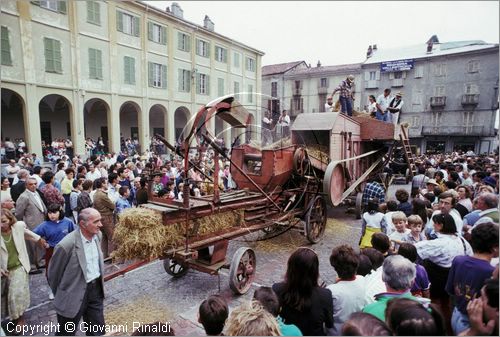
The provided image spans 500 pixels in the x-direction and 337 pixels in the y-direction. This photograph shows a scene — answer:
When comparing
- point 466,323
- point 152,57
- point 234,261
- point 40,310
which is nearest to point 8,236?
point 40,310

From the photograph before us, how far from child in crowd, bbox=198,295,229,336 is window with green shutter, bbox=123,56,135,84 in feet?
68.4

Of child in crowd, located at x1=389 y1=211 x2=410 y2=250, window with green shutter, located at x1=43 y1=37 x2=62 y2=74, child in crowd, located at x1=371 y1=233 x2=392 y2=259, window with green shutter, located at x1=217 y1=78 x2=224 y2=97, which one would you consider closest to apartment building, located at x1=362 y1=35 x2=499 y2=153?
window with green shutter, located at x1=217 y1=78 x2=224 y2=97

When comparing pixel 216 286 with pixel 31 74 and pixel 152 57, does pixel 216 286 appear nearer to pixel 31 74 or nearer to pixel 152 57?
pixel 31 74

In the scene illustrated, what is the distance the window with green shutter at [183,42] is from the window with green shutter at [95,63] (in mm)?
6676

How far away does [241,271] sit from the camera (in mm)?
5031

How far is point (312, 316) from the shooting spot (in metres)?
2.52

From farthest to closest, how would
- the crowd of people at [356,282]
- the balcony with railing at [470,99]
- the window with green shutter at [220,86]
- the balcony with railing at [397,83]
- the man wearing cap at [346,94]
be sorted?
the balcony with railing at [397,83], the balcony with railing at [470,99], the window with green shutter at [220,86], the man wearing cap at [346,94], the crowd of people at [356,282]

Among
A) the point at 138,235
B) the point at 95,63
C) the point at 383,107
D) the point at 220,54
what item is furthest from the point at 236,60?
the point at 138,235

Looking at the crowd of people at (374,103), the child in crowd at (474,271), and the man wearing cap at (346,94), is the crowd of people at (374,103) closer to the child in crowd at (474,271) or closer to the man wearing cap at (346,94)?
the man wearing cap at (346,94)

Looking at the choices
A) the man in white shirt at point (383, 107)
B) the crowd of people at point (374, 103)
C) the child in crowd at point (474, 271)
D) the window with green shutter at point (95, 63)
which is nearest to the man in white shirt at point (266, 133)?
the crowd of people at point (374, 103)

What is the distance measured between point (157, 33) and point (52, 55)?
25.7 feet

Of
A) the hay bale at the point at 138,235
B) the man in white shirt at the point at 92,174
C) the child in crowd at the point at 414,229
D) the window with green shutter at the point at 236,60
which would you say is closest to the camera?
the hay bale at the point at 138,235

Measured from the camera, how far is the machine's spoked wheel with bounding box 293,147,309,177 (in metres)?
6.98

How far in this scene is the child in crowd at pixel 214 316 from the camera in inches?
89.4
